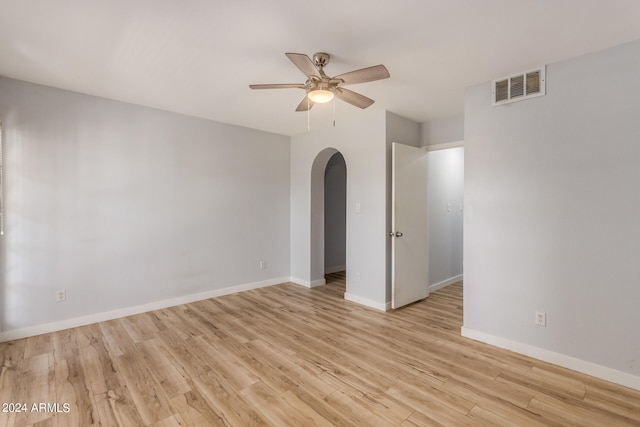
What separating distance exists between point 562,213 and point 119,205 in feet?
14.9

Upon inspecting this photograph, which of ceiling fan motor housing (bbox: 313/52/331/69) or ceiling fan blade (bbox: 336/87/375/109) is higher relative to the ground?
ceiling fan motor housing (bbox: 313/52/331/69)

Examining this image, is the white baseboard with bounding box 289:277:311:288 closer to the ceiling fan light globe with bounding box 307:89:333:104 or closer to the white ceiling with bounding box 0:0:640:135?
the white ceiling with bounding box 0:0:640:135

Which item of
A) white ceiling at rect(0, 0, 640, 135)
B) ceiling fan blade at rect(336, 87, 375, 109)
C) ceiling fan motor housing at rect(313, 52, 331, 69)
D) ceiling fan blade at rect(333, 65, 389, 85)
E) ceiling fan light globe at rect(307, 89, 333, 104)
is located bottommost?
ceiling fan light globe at rect(307, 89, 333, 104)

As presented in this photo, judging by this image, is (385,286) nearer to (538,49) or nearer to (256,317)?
(256,317)

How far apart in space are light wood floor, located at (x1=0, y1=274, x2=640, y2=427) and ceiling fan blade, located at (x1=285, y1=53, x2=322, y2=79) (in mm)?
2278

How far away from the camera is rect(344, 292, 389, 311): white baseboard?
12.5 ft

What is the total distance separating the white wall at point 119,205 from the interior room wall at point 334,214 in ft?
5.10

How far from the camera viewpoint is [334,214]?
6.26 metres

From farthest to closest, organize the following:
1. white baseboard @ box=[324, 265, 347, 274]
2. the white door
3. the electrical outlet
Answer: white baseboard @ box=[324, 265, 347, 274] < the white door < the electrical outlet

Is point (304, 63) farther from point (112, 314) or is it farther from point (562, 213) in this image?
point (112, 314)

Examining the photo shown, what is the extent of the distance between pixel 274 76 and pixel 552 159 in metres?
2.53

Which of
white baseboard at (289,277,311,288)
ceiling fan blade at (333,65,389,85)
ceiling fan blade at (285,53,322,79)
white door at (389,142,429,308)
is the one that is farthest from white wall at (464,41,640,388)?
white baseboard at (289,277,311,288)

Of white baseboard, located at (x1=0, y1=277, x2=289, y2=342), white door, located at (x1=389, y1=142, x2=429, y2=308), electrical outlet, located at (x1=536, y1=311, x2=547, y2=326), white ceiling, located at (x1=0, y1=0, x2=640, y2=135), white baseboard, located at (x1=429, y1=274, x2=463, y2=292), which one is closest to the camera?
white ceiling, located at (x1=0, y1=0, x2=640, y2=135)

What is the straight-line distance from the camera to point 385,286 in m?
3.80
